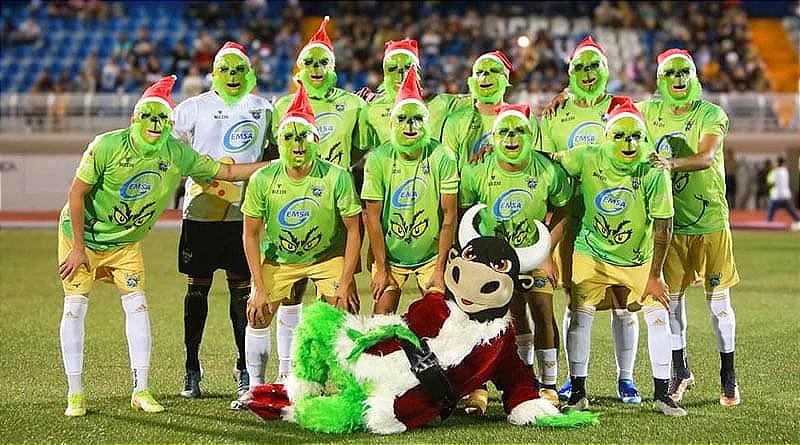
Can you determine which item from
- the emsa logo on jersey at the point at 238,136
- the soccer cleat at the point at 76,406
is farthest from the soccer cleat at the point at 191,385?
the emsa logo on jersey at the point at 238,136

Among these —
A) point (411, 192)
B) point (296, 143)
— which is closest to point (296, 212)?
point (296, 143)

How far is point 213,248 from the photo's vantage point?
7.95 m

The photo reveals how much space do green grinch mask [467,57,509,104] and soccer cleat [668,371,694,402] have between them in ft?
6.69

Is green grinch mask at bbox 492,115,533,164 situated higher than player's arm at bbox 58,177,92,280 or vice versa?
green grinch mask at bbox 492,115,533,164

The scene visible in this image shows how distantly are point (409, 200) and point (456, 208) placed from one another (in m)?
0.27

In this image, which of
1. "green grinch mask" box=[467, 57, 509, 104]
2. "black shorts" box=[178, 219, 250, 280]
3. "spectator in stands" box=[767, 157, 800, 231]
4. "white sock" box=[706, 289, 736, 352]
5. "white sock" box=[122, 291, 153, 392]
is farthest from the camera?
"spectator in stands" box=[767, 157, 800, 231]

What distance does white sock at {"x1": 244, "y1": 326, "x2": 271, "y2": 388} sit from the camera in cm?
737

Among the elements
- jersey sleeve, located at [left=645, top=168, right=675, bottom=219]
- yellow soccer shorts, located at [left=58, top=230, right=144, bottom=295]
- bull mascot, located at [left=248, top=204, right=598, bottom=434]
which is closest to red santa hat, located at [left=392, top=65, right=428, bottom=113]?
bull mascot, located at [left=248, top=204, right=598, bottom=434]

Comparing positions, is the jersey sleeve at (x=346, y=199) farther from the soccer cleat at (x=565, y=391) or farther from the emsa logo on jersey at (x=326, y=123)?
the soccer cleat at (x=565, y=391)

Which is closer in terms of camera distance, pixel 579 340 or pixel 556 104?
pixel 579 340

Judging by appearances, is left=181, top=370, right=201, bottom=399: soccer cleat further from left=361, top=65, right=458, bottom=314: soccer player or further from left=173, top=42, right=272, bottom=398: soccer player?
left=361, top=65, right=458, bottom=314: soccer player

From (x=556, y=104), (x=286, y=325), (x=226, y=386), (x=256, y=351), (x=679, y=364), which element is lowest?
(x=226, y=386)

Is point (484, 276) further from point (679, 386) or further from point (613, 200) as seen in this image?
point (679, 386)

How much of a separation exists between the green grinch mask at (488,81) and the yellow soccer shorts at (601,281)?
1.11 m
